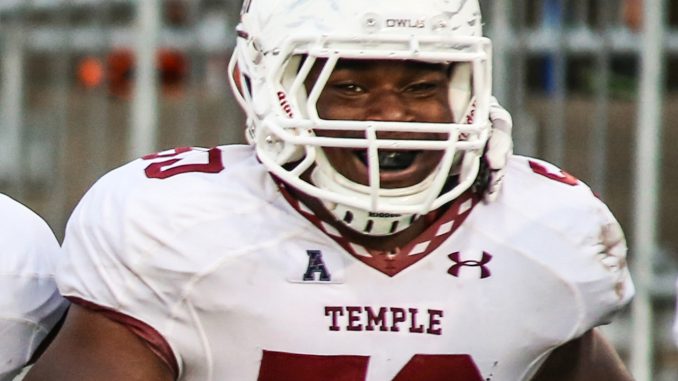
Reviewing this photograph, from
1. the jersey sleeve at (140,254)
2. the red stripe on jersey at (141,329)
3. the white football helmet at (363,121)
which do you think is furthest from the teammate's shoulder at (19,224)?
the white football helmet at (363,121)

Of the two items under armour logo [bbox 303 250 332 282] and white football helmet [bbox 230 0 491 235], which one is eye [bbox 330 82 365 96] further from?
under armour logo [bbox 303 250 332 282]

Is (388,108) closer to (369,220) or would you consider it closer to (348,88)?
(348,88)

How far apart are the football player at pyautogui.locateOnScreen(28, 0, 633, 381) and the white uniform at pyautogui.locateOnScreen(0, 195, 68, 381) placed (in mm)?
123

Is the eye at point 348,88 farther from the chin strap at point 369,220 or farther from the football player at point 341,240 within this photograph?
the chin strap at point 369,220

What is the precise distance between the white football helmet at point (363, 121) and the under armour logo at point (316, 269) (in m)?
0.07

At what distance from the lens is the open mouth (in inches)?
113

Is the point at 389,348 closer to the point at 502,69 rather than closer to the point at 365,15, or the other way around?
the point at 365,15

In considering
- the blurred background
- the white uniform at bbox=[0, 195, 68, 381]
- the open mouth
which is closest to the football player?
the open mouth

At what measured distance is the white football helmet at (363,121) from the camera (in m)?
2.80

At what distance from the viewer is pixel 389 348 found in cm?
291

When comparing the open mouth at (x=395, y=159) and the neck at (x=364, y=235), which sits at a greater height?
the open mouth at (x=395, y=159)

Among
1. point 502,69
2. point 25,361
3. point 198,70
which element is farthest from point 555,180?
point 198,70

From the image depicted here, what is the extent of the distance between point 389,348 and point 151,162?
1.64 ft

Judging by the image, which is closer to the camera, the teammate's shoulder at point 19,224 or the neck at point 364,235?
the neck at point 364,235
